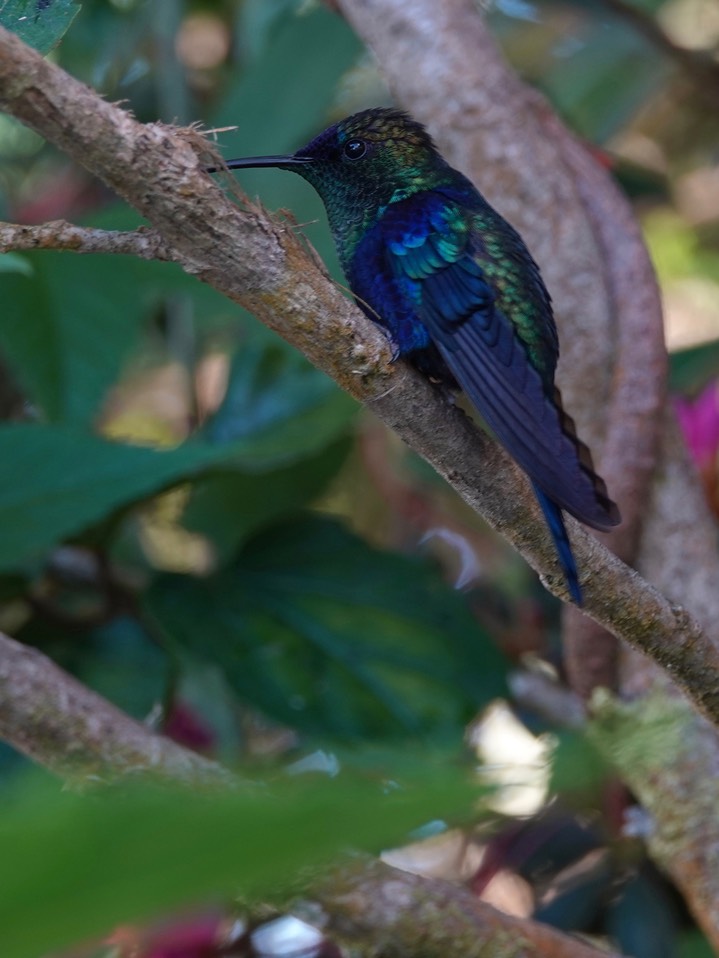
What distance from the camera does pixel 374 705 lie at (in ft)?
4.27

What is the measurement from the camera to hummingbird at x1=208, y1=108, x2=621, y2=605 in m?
0.75

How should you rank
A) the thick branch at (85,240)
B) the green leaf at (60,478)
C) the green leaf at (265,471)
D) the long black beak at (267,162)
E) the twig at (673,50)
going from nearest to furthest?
the thick branch at (85,240) → the long black beak at (267,162) → the green leaf at (60,478) → the green leaf at (265,471) → the twig at (673,50)

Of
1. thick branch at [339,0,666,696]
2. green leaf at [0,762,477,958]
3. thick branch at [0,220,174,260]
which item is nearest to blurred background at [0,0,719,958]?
thick branch at [339,0,666,696]

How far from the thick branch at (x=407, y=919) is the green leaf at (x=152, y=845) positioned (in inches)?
22.3

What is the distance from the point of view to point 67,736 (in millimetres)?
831

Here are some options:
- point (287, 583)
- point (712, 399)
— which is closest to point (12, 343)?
point (287, 583)

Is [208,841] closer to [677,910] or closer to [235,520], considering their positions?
[677,910]

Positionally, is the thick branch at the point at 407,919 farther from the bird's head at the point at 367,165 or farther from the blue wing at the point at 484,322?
the bird's head at the point at 367,165

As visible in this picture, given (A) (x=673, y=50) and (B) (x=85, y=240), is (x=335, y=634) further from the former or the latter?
(A) (x=673, y=50)

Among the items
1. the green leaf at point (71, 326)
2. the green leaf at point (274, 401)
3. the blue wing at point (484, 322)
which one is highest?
the blue wing at point (484, 322)

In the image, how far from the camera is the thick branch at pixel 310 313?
0.51 metres

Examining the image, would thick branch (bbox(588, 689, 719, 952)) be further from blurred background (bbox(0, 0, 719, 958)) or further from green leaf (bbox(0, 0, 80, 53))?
green leaf (bbox(0, 0, 80, 53))

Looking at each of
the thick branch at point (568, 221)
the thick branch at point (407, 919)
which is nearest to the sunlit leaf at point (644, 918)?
the thick branch at point (568, 221)

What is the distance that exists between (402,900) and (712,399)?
2.75ft
